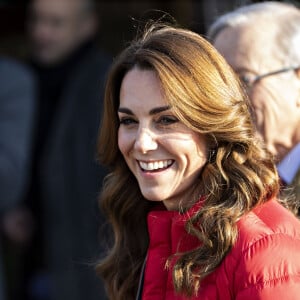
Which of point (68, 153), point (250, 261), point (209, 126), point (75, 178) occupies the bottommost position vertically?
point (75, 178)

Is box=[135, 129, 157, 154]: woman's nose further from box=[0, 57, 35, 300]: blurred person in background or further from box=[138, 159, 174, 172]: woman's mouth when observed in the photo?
box=[0, 57, 35, 300]: blurred person in background

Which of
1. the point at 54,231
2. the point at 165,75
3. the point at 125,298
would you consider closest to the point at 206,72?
the point at 165,75

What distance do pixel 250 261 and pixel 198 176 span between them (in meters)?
0.34

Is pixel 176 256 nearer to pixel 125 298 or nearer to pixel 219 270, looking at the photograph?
pixel 219 270

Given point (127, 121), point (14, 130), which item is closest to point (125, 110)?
point (127, 121)

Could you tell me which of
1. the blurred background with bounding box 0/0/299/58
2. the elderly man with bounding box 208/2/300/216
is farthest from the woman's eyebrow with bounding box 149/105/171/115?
the blurred background with bounding box 0/0/299/58

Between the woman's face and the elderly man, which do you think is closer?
the woman's face

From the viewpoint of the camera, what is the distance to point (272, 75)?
3.32 metres

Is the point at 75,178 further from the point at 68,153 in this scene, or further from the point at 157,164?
the point at 157,164

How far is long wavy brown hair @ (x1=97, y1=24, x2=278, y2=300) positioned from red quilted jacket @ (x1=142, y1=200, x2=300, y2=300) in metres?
0.03

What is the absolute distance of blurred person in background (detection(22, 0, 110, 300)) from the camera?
5.30 metres

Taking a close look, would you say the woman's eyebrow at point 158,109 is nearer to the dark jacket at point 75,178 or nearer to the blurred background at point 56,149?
the blurred background at point 56,149

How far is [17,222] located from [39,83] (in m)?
0.82

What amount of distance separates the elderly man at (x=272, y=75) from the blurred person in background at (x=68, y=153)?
6.41ft
